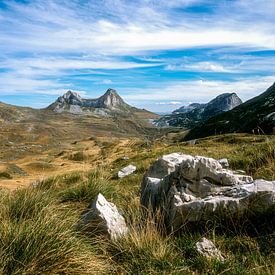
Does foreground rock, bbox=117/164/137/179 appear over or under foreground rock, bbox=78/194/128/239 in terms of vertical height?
under

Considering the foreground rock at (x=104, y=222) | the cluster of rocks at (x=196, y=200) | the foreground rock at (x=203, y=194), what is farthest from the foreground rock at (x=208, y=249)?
the foreground rock at (x=104, y=222)

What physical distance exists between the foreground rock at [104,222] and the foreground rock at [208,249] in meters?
1.25

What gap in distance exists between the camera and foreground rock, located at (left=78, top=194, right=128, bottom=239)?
22.8 ft

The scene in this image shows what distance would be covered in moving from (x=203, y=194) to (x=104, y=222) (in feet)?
6.38

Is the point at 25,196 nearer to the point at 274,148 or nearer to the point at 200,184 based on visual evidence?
the point at 200,184

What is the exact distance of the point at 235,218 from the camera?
22.9 ft

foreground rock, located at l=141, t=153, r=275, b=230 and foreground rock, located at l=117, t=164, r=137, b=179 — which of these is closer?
foreground rock, located at l=141, t=153, r=275, b=230

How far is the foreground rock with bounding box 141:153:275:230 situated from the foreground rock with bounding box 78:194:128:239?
2.01 feet

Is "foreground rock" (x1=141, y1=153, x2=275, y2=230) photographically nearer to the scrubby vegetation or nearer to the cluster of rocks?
the cluster of rocks

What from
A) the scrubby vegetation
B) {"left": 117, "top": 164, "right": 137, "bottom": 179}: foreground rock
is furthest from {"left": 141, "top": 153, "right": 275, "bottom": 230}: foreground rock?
{"left": 117, "top": 164, "right": 137, "bottom": 179}: foreground rock

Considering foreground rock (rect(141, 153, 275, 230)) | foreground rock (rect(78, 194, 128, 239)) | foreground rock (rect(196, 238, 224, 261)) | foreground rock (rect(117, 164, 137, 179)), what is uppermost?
foreground rock (rect(141, 153, 275, 230))

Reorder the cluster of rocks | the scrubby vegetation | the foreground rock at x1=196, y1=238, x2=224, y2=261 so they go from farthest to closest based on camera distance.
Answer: the cluster of rocks, the foreground rock at x1=196, y1=238, x2=224, y2=261, the scrubby vegetation

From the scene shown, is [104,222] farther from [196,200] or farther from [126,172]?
[126,172]

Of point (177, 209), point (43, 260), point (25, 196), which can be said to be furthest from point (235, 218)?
point (25, 196)
